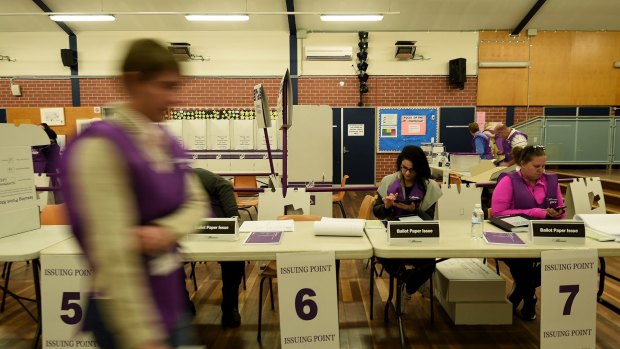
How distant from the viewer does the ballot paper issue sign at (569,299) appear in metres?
2.02

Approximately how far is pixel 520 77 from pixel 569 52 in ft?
4.10

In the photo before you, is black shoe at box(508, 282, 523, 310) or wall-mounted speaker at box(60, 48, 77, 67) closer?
black shoe at box(508, 282, 523, 310)

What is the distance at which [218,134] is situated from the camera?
826cm

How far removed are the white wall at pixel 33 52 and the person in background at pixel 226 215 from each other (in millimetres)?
8134

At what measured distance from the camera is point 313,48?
877 centimetres

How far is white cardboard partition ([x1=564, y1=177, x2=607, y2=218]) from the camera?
10.5 ft

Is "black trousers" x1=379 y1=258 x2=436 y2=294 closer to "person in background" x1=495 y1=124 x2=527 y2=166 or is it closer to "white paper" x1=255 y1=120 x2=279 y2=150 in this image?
"person in background" x1=495 y1=124 x2=527 y2=166

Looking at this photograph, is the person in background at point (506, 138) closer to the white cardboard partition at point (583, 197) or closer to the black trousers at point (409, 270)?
the white cardboard partition at point (583, 197)

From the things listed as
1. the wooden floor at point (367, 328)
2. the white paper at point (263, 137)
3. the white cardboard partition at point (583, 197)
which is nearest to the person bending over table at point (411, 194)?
the wooden floor at point (367, 328)

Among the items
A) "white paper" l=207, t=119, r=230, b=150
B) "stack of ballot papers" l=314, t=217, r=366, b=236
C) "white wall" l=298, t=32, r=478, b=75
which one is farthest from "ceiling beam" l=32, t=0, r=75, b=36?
"stack of ballot papers" l=314, t=217, r=366, b=236

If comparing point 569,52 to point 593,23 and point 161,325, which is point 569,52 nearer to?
point 593,23

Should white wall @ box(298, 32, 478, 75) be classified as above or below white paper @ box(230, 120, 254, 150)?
above

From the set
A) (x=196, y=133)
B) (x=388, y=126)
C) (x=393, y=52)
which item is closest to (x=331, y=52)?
(x=393, y=52)

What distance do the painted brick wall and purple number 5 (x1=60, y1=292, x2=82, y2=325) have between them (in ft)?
27.8
